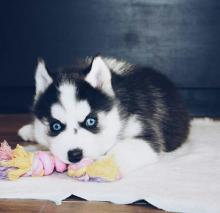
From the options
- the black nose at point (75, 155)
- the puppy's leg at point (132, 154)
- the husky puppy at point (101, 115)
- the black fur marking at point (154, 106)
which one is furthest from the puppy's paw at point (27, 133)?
the black nose at point (75, 155)

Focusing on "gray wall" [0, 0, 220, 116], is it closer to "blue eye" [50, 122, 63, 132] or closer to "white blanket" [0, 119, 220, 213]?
"white blanket" [0, 119, 220, 213]

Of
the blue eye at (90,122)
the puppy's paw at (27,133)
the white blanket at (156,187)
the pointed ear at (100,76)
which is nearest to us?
the white blanket at (156,187)

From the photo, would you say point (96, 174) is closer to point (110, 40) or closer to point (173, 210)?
point (173, 210)

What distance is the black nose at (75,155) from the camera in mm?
1979

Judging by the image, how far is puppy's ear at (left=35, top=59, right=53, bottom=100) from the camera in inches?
87.9

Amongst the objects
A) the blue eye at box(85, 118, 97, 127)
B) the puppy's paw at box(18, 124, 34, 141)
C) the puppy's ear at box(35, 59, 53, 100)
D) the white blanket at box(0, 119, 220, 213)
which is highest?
the puppy's ear at box(35, 59, 53, 100)

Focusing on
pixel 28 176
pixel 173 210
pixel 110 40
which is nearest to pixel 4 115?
pixel 110 40

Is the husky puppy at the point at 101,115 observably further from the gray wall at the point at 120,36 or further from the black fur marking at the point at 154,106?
the gray wall at the point at 120,36

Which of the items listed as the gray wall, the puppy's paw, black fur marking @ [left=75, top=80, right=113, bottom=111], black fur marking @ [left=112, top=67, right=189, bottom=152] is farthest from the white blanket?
the gray wall

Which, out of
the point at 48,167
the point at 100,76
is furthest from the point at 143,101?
A: the point at 48,167

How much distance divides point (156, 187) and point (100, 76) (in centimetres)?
56

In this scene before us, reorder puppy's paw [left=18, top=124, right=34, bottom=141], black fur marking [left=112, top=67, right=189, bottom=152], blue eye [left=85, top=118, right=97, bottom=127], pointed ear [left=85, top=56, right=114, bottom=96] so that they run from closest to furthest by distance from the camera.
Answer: blue eye [left=85, top=118, right=97, bottom=127] < pointed ear [left=85, top=56, right=114, bottom=96] < black fur marking [left=112, top=67, right=189, bottom=152] < puppy's paw [left=18, top=124, right=34, bottom=141]

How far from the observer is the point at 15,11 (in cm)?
375

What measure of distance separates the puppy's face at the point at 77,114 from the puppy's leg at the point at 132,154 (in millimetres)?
49
